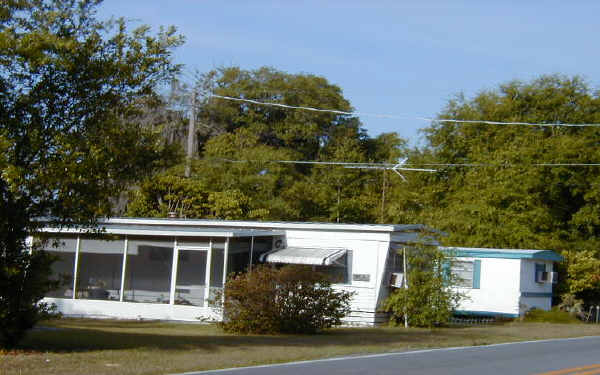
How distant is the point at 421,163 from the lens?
4500 centimetres

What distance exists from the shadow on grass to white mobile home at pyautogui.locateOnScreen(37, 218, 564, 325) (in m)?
1.85

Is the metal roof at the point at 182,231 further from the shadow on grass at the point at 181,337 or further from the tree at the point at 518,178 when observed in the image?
Result: the tree at the point at 518,178

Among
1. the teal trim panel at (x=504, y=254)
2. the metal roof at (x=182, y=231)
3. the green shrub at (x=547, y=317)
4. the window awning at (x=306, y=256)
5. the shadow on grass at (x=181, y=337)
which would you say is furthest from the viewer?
the green shrub at (x=547, y=317)

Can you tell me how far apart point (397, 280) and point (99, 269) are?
372 inches

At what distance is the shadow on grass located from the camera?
15625mm

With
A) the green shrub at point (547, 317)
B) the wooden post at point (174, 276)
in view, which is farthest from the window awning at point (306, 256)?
the green shrub at point (547, 317)

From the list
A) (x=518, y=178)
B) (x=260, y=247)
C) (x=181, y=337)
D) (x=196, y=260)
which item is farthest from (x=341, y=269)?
(x=518, y=178)

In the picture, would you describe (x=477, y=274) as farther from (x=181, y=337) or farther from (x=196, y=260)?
(x=181, y=337)

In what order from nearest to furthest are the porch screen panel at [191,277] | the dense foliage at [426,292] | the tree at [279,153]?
the dense foliage at [426,292] → the porch screen panel at [191,277] → the tree at [279,153]

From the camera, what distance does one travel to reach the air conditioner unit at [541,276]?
2892 centimetres

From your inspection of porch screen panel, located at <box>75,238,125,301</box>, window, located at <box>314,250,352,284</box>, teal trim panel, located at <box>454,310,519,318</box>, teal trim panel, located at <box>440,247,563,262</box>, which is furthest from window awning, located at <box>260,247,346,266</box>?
teal trim panel, located at <box>454,310,519,318</box>

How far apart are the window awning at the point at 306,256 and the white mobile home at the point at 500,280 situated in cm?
579

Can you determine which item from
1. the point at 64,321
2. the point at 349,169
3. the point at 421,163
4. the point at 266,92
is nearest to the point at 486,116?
the point at 421,163

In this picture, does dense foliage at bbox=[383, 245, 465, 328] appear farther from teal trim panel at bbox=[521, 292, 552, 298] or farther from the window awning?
teal trim panel at bbox=[521, 292, 552, 298]
